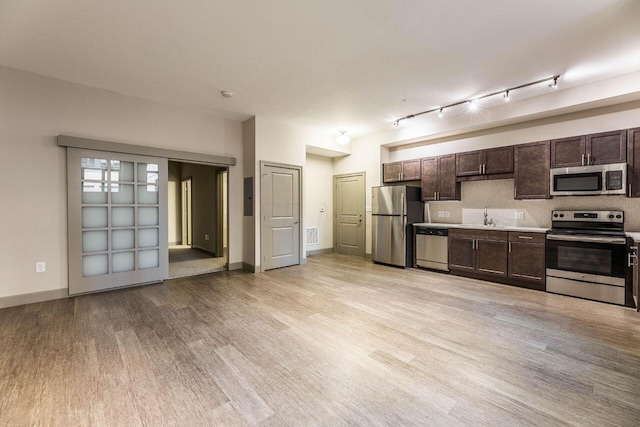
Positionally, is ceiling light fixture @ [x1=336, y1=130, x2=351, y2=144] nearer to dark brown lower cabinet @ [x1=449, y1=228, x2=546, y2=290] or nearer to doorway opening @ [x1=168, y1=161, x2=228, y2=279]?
doorway opening @ [x1=168, y1=161, x2=228, y2=279]

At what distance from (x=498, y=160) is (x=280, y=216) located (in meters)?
4.05

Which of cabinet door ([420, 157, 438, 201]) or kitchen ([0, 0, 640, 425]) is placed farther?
cabinet door ([420, 157, 438, 201])

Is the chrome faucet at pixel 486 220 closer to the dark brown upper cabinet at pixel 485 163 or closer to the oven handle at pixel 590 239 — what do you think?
the dark brown upper cabinet at pixel 485 163

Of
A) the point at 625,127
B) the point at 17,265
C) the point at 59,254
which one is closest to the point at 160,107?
the point at 59,254

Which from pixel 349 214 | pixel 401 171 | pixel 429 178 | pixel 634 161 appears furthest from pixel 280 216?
pixel 634 161

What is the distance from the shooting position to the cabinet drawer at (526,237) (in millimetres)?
4017

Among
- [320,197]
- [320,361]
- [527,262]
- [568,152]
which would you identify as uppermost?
[568,152]

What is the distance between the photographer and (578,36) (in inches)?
108

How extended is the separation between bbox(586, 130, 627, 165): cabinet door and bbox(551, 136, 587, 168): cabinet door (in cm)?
7

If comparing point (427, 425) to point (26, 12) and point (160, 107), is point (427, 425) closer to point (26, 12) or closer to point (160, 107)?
point (26, 12)

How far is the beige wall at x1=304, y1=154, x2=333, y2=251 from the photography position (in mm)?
6996

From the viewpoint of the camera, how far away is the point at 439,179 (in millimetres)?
5418

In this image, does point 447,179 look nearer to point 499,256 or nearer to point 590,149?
point 499,256

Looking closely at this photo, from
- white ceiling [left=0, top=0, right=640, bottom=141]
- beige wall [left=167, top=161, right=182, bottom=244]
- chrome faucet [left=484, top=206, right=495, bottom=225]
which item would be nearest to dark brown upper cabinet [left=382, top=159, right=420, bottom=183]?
chrome faucet [left=484, top=206, right=495, bottom=225]
